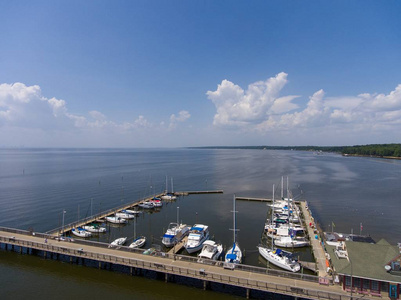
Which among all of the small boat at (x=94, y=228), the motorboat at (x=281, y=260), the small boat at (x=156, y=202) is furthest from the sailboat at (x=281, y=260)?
the small boat at (x=156, y=202)

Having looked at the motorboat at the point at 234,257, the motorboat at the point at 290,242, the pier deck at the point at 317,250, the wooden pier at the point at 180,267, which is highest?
the wooden pier at the point at 180,267

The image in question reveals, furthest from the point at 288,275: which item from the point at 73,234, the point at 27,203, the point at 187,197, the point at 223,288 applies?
the point at 27,203

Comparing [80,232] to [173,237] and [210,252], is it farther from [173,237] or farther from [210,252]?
[210,252]

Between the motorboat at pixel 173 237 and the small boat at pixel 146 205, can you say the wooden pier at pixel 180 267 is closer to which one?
the motorboat at pixel 173 237

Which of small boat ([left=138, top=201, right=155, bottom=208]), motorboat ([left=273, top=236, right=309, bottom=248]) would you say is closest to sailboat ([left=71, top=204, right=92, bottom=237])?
small boat ([left=138, top=201, right=155, bottom=208])

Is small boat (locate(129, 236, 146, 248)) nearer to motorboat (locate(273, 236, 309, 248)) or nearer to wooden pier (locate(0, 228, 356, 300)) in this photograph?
wooden pier (locate(0, 228, 356, 300))

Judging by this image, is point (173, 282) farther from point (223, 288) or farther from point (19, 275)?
point (19, 275)
